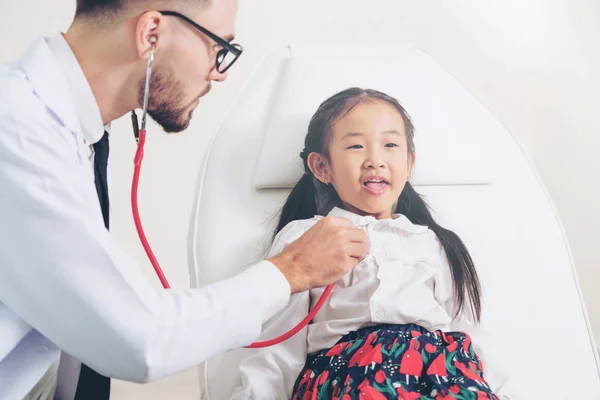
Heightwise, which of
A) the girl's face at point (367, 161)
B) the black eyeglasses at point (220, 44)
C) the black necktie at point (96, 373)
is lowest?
the black necktie at point (96, 373)

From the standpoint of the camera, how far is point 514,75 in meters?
1.75

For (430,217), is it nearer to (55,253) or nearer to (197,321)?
(197,321)

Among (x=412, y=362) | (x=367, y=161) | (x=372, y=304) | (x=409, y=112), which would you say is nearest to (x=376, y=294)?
(x=372, y=304)

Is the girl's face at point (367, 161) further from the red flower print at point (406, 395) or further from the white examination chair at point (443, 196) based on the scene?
the red flower print at point (406, 395)

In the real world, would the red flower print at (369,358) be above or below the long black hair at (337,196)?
below

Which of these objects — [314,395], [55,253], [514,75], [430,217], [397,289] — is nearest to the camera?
[55,253]

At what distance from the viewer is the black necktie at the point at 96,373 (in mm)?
1002

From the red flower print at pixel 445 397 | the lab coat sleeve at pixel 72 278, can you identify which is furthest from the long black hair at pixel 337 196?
the lab coat sleeve at pixel 72 278

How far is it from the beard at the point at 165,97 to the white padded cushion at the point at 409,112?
221 mm

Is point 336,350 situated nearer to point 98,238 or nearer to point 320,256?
point 320,256

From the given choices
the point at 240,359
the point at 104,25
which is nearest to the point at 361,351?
the point at 240,359

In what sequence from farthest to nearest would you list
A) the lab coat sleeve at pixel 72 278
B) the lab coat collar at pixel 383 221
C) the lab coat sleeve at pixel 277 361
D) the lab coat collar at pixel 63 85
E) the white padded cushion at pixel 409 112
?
the white padded cushion at pixel 409 112 → the lab coat collar at pixel 383 221 → the lab coat sleeve at pixel 277 361 → the lab coat collar at pixel 63 85 → the lab coat sleeve at pixel 72 278

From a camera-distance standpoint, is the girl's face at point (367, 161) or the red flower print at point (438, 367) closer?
the red flower print at point (438, 367)

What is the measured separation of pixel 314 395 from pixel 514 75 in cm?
124
